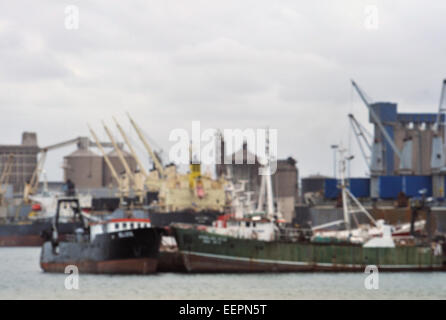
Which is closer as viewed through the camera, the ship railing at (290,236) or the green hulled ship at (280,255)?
the green hulled ship at (280,255)

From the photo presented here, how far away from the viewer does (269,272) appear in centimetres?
6769

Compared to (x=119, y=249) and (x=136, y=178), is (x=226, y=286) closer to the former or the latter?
(x=119, y=249)

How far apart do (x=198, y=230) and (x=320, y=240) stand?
9809 millimetres

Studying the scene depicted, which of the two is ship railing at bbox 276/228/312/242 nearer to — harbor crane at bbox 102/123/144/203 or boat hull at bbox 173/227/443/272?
boat hull at bbox 173/227/443/272

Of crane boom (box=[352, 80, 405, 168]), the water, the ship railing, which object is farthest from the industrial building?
the water

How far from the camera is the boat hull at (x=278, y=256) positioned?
6756cm

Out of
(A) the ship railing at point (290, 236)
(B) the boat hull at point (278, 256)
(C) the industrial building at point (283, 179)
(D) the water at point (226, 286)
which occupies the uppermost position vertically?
(C) the industrial building at point (283, 179)

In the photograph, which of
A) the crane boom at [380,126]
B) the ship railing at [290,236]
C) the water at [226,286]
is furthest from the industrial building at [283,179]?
the water at [226,286]

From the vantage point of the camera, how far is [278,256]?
68312 mm

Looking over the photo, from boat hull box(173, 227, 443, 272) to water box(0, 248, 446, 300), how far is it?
172cm

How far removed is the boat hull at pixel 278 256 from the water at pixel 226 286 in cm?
172

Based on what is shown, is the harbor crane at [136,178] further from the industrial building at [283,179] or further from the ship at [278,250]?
the ship at [278,250]

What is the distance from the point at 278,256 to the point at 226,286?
11960 millimetres
